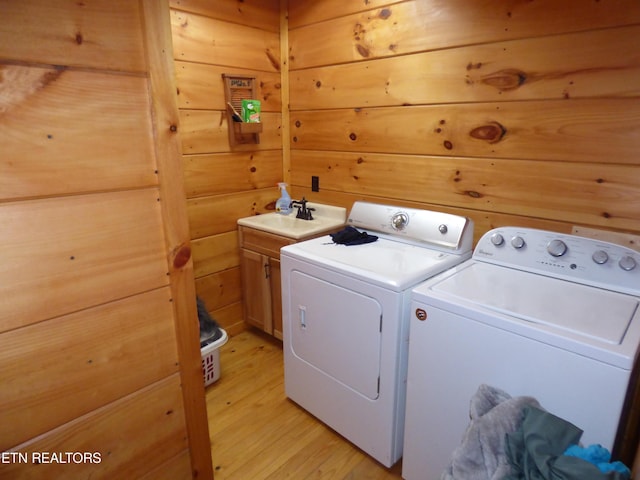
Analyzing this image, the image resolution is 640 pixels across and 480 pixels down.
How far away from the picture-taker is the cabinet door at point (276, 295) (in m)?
2.43

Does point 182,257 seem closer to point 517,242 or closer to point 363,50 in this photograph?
point 517,242

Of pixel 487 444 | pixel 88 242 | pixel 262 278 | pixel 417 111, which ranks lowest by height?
pixel 262 278

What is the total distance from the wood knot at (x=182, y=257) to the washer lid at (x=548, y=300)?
2.84 feet

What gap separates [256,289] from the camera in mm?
2605

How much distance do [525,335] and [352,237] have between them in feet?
3.22

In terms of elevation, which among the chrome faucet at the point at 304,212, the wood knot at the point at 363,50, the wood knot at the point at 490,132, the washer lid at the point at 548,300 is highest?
the wood knot at the point at 363,50

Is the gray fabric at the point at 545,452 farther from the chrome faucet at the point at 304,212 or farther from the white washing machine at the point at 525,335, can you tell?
the chrome faucet at the point at 304,212

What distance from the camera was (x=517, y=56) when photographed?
5.50ft

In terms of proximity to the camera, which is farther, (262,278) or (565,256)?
(262,278)

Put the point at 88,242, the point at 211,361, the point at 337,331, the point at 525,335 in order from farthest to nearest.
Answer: the point at 211,361, the point at 337,331, the point at 525,335, the point at 88,242

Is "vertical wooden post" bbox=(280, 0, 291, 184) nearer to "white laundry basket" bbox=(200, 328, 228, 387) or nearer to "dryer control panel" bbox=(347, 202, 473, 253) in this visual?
"dryer control panel" bbox=(347, 202, 473, 253)

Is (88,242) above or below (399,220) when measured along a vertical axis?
above

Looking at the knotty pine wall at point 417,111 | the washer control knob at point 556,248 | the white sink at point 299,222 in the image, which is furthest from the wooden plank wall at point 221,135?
the washer control knob at point 556,248

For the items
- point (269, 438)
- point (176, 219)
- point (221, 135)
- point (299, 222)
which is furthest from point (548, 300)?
point (221, 135)
